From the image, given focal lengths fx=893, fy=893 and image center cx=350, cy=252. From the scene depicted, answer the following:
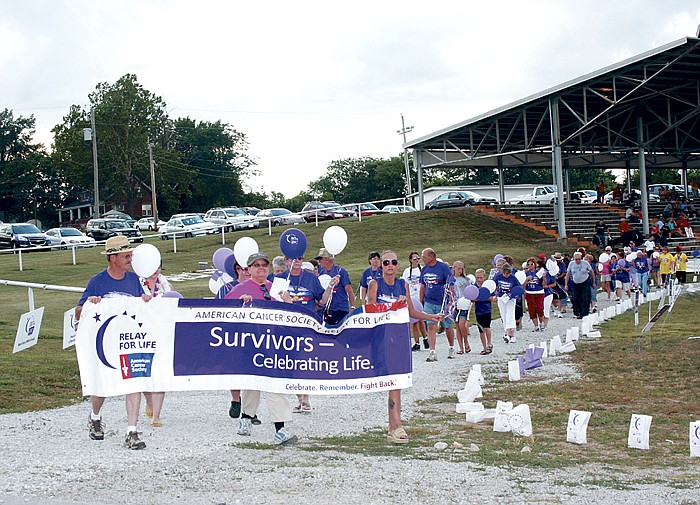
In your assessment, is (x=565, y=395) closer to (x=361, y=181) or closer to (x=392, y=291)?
(x=392, y=291)

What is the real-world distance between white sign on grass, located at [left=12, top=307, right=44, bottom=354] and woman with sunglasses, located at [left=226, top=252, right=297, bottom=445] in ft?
17.4

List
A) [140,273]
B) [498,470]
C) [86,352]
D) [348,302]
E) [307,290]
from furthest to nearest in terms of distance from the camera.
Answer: [348,302], [307,290], [140,273], [86,352], [498,470]

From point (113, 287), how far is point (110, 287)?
0.03m

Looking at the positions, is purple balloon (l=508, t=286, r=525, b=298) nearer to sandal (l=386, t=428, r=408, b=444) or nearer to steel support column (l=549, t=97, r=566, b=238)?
sandal (l=386, t=428, r=408, b=444)

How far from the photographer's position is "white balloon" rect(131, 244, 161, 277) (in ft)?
29.6

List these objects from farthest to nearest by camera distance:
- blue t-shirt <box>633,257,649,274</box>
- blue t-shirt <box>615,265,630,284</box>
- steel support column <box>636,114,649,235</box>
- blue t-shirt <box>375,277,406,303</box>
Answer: steel support column <box>636,114,649,235</box> → blue t-shirt <box>633,257,649,274</box> → blue t-shirt <box>615,265,630,284</box> → blue t-shirt <box>375,277,406,303</box>

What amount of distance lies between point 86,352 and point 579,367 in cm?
805

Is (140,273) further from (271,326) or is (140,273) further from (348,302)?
(348,302)

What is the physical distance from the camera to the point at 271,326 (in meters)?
8.57

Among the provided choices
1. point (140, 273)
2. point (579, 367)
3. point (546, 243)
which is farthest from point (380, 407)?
point (546, 243)

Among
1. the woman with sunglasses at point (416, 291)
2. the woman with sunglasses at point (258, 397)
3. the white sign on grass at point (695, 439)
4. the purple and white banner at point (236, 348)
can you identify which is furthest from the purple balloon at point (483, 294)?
the white sign on grass at point (695, 439)

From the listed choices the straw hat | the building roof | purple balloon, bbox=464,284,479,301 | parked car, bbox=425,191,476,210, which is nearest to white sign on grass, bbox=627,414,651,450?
the straw hat

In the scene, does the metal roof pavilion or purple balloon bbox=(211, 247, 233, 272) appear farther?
the metal roof pavilion

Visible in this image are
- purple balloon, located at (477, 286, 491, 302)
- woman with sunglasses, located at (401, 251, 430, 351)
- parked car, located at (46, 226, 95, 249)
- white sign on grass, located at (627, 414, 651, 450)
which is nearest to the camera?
white sign on grass, located at (627, 414, 651, 450)
